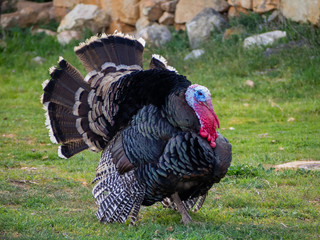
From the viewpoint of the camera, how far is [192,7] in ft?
52.9

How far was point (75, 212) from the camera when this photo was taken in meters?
5.44

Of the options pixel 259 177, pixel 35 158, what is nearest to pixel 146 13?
pixel 35 158

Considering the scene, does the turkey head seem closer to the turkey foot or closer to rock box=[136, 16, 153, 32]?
the turkey foot

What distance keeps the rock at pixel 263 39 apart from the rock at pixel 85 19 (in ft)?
19.4

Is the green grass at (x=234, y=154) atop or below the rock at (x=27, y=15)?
atop

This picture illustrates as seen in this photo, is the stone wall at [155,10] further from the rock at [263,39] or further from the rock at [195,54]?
the rock at [195,54]

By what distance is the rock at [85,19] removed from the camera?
17.3 meters

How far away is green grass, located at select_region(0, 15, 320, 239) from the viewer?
489 cm

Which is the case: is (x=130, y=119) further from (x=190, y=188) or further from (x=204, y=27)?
(x=204, y=27)

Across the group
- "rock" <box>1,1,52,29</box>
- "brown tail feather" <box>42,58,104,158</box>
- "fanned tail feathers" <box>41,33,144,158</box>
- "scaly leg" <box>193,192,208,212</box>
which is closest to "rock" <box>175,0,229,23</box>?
"rock" <box>1,1,52,29</box>

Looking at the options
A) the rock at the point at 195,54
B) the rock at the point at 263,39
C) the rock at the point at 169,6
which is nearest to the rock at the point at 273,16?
the rock at the point at 263,39

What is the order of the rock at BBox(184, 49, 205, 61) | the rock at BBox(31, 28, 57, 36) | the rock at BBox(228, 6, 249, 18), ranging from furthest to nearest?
the rock at BBox(31, 28, 57, 36) < the rock at BBox(228, 6, 249, 18) < the rock at BBox(184, 49, 205, 61)

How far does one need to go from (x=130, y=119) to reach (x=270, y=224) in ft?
5.43

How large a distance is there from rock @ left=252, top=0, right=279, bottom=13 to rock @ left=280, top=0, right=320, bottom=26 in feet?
1.09
